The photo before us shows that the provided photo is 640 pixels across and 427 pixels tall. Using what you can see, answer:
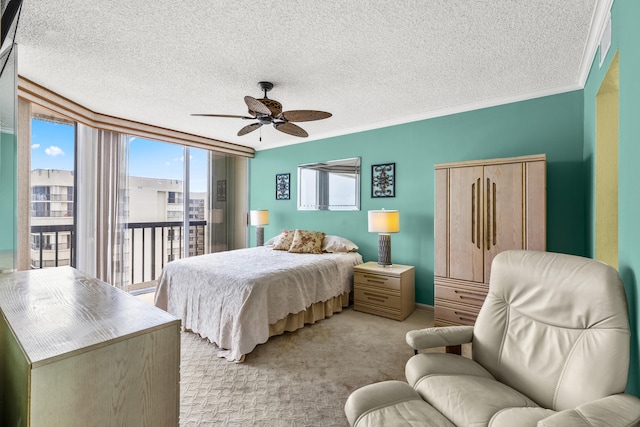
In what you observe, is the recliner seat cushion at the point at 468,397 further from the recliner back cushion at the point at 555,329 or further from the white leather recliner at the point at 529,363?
the recliner back cushion at the point at 555,329

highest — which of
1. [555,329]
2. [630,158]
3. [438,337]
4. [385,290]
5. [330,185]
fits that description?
[330,185]

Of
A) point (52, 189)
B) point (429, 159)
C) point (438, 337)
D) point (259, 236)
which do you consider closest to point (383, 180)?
point (429, 159)

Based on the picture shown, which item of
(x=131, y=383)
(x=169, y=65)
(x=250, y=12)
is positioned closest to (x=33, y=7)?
(x=169, y=65)

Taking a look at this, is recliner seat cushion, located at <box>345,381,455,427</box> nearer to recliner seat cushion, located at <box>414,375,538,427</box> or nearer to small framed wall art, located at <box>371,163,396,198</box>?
recliner seat cushion, located at <box>414,375,538,427</box>

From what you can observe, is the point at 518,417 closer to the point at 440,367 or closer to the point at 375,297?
the point at 440,367

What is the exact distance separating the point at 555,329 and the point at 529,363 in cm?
21

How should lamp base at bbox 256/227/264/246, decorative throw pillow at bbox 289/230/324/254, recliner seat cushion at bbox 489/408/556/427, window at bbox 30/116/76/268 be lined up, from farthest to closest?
lamp base at bbox 256/227/264/246 → decorative throw pillow at bbox 289/230/324/254 → window at bbox 30/116/76/268 → recliner seat cushion at bbox 489/408/556/427

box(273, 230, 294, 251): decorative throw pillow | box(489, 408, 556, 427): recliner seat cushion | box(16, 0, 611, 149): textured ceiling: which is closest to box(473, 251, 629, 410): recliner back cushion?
box(489, 408, 556, 427): recliner seat cushion

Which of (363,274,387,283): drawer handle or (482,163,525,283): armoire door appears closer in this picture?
(482,163,525,283): armoire door

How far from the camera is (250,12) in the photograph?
1.84 m

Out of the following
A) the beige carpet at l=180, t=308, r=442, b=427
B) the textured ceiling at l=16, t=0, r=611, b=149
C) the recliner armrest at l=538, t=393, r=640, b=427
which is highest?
the textured ceiling at l=16, t=0, r=611, b=149

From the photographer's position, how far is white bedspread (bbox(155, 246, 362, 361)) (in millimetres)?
2600

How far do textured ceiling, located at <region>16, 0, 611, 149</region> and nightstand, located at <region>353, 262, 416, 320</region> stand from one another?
6.46 ft

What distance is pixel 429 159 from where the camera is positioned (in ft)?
12.3
